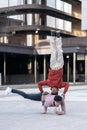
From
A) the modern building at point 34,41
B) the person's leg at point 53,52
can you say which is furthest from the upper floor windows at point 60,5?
the person's leg at point 53,52

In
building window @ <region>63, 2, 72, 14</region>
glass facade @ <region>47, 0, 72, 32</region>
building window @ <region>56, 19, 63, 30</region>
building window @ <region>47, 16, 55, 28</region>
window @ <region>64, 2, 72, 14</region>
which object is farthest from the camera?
window @ <region>64, 2, 72, 14</region>

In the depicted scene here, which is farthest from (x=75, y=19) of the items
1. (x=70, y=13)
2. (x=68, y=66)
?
(x=68, y=66)

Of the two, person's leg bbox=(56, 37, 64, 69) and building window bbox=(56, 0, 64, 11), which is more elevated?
building window bbox=(56, 0, 64, 11)

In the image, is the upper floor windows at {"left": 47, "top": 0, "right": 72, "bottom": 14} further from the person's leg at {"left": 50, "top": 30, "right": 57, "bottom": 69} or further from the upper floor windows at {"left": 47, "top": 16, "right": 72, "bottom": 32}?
the person's leg at {"left": 50, "top": 30, "right": 57, "bottom": 69}

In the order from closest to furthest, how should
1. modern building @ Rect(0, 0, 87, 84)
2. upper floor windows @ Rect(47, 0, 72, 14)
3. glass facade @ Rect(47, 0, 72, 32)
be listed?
modern building @ Rect(0, 0, 87, 84)
upper floor windows @ Rect(47, 0, 72, 14)
glass facade @ Rect(47, 0, 72, 32)

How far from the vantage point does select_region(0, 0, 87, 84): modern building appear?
198 feet

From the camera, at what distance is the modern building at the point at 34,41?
60.5 meters

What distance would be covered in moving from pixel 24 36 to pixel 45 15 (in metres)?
4.78

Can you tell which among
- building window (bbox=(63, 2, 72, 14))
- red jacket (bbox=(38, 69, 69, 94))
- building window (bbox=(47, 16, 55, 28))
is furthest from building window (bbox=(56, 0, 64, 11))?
red jacket (bbox=(38, 69, 69, 94))

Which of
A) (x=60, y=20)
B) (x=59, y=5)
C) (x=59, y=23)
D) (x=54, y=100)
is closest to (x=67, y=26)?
(x=59, y=23)

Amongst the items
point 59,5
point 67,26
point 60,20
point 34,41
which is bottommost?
point 34,41

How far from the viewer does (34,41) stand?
221 feet

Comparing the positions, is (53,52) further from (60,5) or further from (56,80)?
(60,5)

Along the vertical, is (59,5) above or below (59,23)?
above
